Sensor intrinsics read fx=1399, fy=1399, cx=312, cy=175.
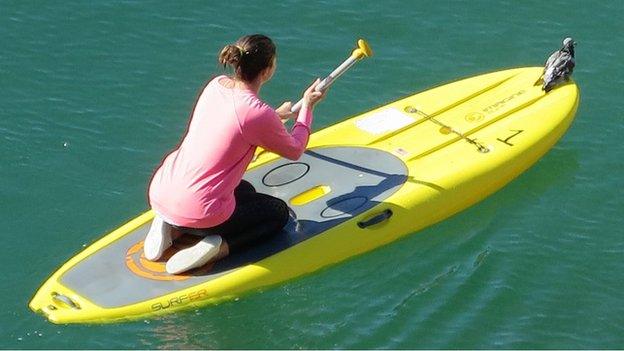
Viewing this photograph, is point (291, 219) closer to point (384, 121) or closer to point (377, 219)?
point (377, 219)

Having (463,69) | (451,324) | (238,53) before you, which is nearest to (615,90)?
(463,69)

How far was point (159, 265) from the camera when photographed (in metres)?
9.01

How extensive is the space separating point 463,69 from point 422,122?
135 centimetres

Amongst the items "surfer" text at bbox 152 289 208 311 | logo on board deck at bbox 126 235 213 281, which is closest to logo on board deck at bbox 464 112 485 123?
logo on board deck at bbox 126 235 213 281

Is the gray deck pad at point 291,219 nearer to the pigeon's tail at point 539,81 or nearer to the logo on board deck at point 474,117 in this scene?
the logo on board deck at point 474,117

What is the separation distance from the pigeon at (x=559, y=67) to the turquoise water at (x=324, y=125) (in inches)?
18.4

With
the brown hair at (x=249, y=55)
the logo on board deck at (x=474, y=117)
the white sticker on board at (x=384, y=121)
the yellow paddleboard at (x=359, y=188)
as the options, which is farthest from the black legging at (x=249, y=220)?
the logo on board deck at (x=474, y=117)

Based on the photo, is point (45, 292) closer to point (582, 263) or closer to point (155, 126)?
point (155, 126)

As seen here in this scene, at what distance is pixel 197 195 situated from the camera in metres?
8.66

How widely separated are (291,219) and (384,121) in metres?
1.44

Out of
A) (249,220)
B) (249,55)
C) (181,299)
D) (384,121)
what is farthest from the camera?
(384,121)

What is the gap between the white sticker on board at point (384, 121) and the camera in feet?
34.0

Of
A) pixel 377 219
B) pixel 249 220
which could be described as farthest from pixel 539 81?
pixel 249 220

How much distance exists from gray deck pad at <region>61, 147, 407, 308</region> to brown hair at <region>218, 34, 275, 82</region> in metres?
1.25
